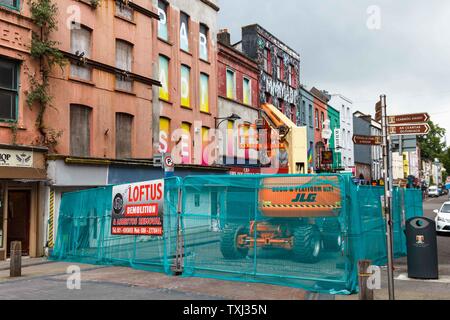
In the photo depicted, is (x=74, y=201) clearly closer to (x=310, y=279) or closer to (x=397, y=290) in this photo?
(x=310, y=279)

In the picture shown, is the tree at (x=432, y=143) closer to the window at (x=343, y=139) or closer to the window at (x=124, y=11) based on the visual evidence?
the window at (x=343, y=139)

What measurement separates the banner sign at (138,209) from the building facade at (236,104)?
1339 cm

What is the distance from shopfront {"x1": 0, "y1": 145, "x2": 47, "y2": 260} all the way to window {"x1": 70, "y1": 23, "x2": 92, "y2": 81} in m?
3.58

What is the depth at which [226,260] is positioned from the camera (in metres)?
10.4

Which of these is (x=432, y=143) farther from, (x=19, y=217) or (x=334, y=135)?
(x=19, y=217)

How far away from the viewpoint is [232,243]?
33.8 feet

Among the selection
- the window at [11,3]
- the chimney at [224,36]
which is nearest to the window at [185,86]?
the chimney at [224,36]

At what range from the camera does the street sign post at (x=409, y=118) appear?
793cm

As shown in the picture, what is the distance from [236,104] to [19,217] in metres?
15.3

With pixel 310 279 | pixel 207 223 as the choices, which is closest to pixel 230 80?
pixel 207 223

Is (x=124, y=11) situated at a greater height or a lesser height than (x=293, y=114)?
greater

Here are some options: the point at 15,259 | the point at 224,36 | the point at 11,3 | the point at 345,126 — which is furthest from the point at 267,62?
the point at 15,259

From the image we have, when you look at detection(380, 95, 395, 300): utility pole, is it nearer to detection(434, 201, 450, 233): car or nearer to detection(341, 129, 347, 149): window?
detection(434, 201, 450, 233): car

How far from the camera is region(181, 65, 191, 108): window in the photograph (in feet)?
78.4
